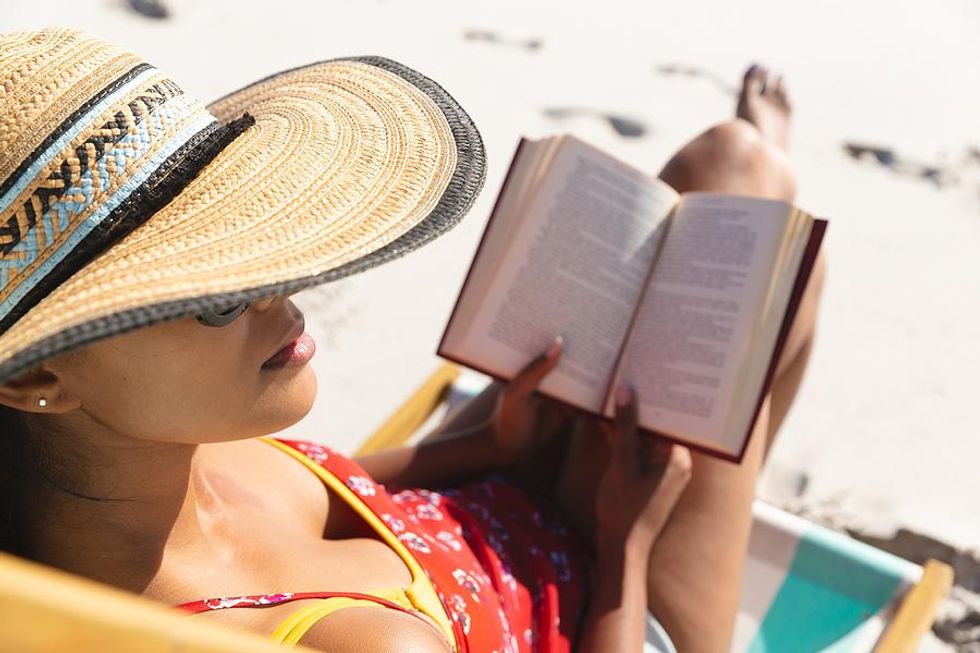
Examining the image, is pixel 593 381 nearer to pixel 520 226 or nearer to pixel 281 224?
pixel 520 226

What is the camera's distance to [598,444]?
1.40 meters

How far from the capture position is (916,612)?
4.78 feet

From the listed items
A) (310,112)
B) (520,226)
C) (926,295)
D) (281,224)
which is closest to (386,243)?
(281,224)

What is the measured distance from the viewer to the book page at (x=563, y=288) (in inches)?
51.6

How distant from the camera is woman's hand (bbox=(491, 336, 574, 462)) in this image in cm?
131

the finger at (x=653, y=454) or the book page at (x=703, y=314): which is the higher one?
the book page at (x=703, y=314)

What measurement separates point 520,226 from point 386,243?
0.55m

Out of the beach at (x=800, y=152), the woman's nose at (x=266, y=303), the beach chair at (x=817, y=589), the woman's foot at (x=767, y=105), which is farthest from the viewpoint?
the beach at (x=800, y=152)

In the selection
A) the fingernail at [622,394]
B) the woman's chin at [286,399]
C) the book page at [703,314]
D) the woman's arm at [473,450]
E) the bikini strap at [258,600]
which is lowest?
the bikini strap at [258,600]

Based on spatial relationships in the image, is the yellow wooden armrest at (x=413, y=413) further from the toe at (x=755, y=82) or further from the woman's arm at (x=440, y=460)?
the toe at (x=755, y=82)

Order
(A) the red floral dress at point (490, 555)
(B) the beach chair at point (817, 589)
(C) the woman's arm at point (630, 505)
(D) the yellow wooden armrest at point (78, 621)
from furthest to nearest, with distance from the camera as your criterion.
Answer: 1. (B) the beach chair at point (817, 589)
2. (C) the woman's arm at point (630, 505)
3. (A) the red floral dress at point (490, 555)
4. (D) the yellow wooden armrest at point (78, 621)

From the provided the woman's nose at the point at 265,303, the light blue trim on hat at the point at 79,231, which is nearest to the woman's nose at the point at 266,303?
the woman's nose at the point at 265,303

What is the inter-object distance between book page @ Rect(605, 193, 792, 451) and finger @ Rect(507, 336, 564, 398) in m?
0.09

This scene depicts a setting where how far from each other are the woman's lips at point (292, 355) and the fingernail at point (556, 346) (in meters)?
0.48
